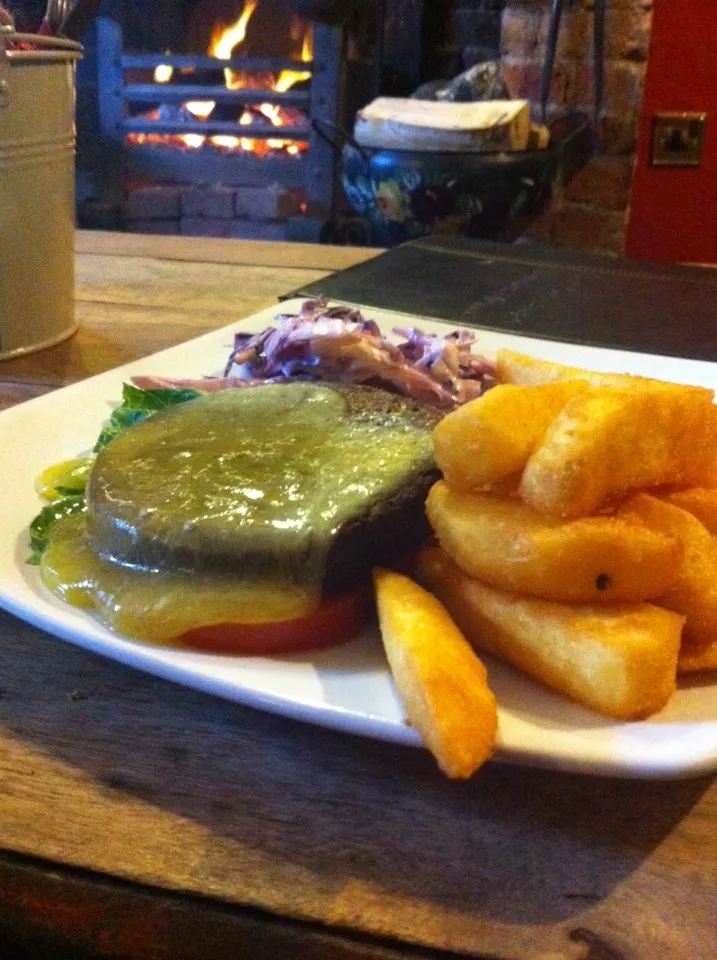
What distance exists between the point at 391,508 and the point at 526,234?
3484mm

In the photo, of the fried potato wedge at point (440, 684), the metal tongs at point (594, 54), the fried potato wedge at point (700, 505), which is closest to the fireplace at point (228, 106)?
the metal tongs at point (594, 54)

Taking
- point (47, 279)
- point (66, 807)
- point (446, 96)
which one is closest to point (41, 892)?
point (66, 807)

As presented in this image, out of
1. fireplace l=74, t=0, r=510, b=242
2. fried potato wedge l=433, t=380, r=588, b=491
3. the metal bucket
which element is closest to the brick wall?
fireplace l=74, t=0, r=510, b=242

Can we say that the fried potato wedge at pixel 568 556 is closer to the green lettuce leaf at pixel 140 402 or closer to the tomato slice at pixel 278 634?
the tomato slice at pixel 278 634

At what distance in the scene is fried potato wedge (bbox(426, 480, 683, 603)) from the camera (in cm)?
65

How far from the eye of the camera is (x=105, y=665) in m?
0.78

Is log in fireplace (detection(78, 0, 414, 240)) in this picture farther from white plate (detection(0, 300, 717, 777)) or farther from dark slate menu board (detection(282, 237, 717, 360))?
white plate (detection(0, 300, 717, 777))

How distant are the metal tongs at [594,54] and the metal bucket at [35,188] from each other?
8.29ft

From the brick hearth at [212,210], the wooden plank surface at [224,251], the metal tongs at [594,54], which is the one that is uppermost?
the metal tongs at [594,54]

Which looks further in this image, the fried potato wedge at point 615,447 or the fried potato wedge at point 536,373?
the fried potato wedge at point 536,373

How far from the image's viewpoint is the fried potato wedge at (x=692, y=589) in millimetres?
695

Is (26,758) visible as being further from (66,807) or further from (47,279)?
(47,279)

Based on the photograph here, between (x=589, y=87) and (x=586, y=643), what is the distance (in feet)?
12.0

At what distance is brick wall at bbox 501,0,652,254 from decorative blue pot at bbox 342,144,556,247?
19.9 inches
